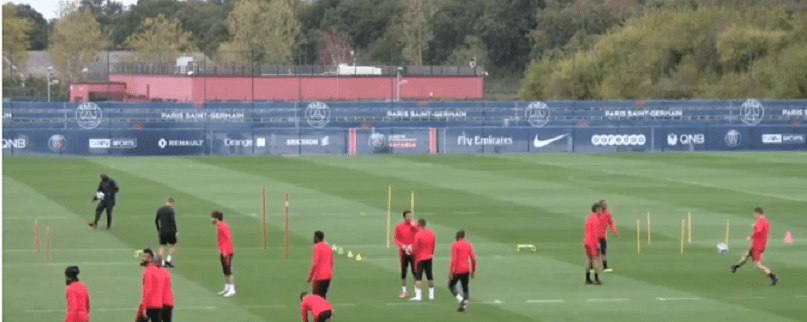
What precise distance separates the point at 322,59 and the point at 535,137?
283ft

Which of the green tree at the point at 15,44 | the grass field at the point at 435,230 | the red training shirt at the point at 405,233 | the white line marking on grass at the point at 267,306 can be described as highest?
the green tree at the point at 15,44

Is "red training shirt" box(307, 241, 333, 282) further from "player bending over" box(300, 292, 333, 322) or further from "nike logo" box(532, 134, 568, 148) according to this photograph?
"nike logo" box(532, 134, 568, 148)

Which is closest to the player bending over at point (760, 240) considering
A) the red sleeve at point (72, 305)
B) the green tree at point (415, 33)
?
the red sleeve at point (72, 305)

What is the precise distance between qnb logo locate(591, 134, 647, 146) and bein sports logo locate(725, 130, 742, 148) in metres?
4.03

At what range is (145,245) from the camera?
108 ft

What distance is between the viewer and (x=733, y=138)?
6800cm

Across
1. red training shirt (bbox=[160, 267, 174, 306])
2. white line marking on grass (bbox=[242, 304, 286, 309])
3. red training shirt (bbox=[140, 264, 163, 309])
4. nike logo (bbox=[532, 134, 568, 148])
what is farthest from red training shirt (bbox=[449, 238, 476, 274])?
nike logo (bbox=[532, 134, 568, 148])

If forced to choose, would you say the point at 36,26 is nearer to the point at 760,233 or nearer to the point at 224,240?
the point at 224,240

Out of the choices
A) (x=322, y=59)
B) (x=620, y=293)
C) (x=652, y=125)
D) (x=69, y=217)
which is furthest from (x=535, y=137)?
(x=322, y=59)

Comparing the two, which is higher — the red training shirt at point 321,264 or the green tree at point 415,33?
the green tree at point 415,33

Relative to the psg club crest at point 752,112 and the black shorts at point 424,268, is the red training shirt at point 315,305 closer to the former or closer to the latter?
the black shorts at point 424,268

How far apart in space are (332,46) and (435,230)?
372 feet

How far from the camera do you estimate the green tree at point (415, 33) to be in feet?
466

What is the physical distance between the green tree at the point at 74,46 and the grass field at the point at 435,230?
251ft
